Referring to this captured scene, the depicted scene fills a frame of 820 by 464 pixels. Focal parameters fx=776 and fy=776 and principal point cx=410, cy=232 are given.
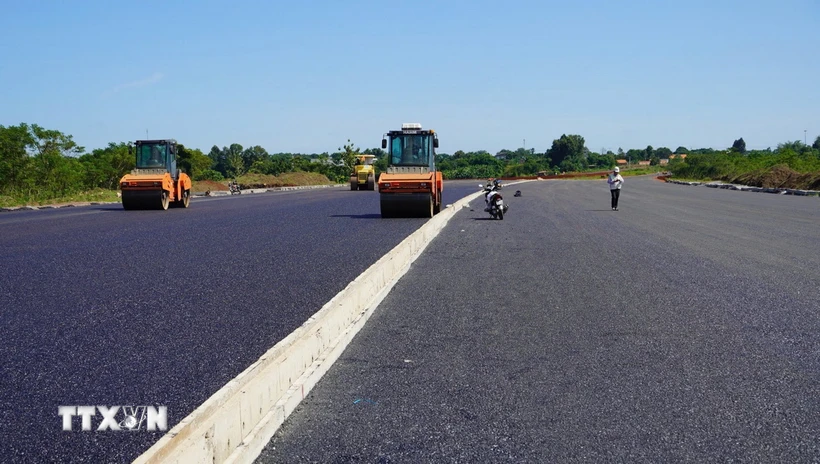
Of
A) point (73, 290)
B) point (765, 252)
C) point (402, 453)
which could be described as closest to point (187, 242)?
point (73, 290)

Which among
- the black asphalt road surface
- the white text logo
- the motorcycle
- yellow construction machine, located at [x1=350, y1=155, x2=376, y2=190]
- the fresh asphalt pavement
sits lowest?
the fresh asphalt pavement

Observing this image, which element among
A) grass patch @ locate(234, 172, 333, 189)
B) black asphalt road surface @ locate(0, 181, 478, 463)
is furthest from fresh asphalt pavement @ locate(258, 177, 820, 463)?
grass patch @ locate(234, 172, 333, 189)

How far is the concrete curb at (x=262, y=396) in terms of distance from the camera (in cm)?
410

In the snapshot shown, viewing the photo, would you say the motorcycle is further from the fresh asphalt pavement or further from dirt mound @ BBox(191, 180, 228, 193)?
Result: dirt mound @ BBox(191, 180, 228, 193)

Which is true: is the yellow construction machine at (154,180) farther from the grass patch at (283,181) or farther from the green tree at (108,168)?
the grass patch at (283,181)

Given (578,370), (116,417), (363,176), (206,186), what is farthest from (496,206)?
(206,186)

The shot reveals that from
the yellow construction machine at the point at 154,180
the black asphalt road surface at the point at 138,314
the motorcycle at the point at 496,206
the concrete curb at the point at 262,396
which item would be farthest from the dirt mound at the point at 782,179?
the concrete curb at the point at 262,396

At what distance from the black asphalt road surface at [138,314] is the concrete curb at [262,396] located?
411 millimetres

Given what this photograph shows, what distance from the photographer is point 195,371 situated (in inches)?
242

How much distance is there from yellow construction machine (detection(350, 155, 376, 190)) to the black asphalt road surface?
39.4 metres

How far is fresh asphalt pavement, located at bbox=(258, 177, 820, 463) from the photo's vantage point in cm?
471

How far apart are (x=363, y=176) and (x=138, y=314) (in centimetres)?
4997

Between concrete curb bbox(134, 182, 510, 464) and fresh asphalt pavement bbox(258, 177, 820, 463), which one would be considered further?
fresh asphalt pavement bbox(258, 177, 820, 463)

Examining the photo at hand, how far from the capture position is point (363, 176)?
5822 cm
